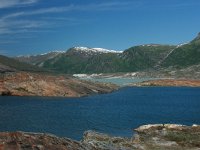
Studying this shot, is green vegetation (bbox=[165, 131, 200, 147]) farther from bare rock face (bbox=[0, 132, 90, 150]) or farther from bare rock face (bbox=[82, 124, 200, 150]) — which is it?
bare rock face (bbox=[0, 132, 90, 150])

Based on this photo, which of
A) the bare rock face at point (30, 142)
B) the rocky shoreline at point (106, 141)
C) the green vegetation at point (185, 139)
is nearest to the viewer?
the bare rock face at point (30, 142)

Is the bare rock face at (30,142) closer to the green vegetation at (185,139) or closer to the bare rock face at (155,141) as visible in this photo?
the bare rock face at (155,141)

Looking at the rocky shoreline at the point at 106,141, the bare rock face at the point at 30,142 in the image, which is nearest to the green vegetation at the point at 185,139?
the rocky shoreline at the point at 106,141

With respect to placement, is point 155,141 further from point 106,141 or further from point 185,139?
point 106,141

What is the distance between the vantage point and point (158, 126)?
235 ft

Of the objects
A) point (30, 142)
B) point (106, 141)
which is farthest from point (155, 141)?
point (30, 142)

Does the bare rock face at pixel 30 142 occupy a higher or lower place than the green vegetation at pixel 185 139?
higher

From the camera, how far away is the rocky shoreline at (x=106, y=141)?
2995 cm

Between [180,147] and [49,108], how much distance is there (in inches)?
3827

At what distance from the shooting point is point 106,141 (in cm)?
4972

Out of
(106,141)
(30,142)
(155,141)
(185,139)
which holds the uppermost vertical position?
(30,142)

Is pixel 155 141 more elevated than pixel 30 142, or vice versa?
pixel 30 142

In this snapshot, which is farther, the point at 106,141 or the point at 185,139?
the point at 185,139

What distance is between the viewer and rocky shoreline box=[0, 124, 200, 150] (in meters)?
30.0
